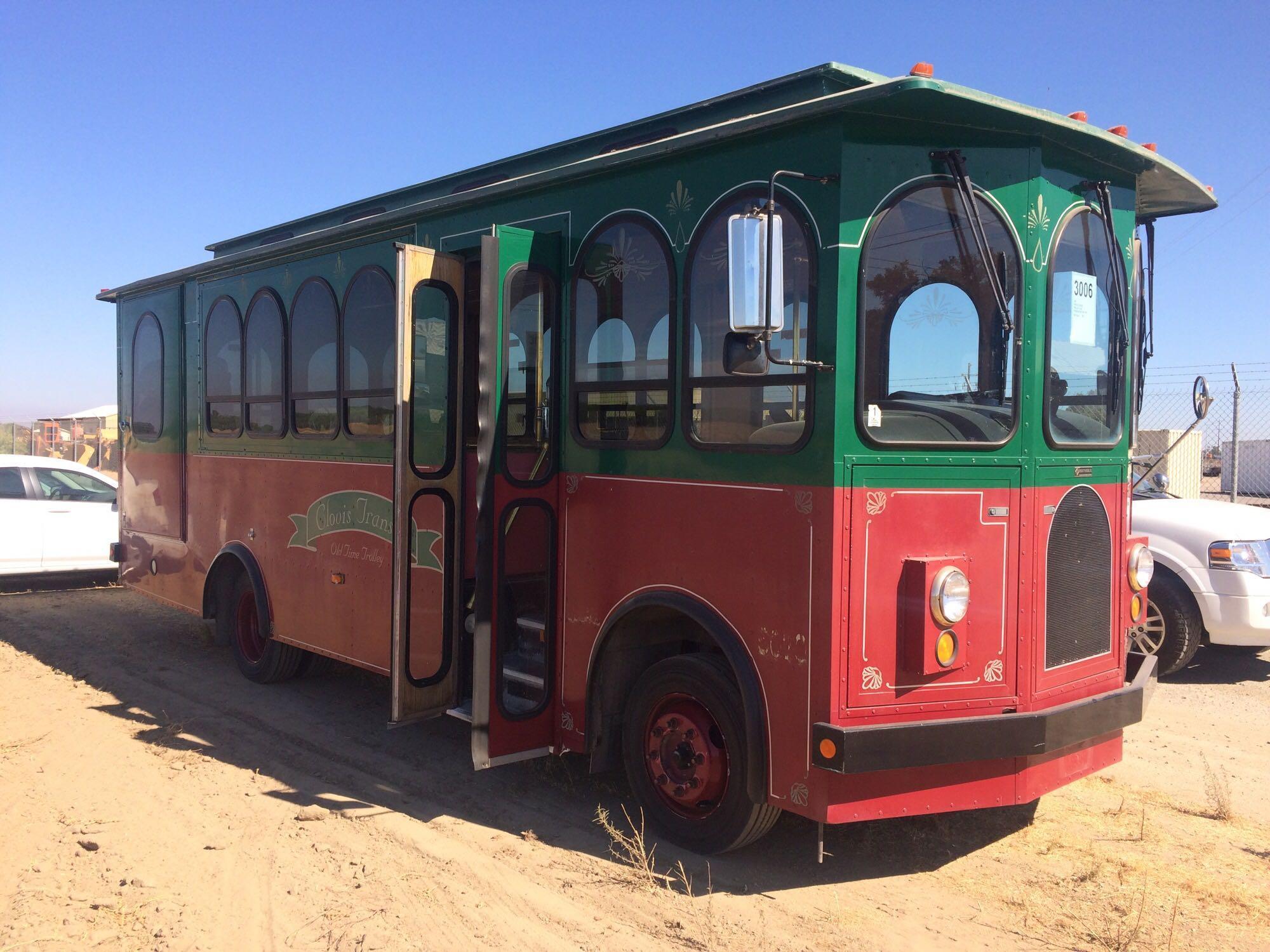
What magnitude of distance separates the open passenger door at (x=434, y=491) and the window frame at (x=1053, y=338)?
314cm

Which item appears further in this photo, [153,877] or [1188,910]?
[153,877]

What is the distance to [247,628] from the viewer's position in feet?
25.5

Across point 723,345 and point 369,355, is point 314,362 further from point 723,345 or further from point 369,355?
point 723,345

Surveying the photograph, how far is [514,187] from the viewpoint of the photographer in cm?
526

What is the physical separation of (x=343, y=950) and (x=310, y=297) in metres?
4.59

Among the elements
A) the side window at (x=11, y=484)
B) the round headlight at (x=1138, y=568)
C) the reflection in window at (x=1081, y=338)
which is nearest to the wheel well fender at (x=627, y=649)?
the reflection in window at (x=1081, y=338)

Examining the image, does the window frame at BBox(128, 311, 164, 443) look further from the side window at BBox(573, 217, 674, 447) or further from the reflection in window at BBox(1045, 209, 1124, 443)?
the reflection in window at BBox(1045, 209, 1124, 443)

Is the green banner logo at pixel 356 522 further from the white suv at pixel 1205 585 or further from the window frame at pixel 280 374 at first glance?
the white suv at pixel 1205 585

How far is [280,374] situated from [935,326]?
4952 millimetres

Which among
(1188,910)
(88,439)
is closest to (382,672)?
(1188,910)

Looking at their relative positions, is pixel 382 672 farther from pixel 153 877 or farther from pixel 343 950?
pixel 343 950

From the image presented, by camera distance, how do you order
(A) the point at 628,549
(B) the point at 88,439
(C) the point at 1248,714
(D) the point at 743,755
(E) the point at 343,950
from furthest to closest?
1. (B) the point at 88,439
2. (C) the point at 1248,714
3. (A) the point at 628,549
4. (D) the point at 743,755
5. (E) the point at 343,950

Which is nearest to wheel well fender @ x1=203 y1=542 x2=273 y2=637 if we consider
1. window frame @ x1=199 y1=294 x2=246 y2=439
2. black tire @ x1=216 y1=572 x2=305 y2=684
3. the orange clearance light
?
black tire @ x1=216 y1=572 x2=305 y2=684

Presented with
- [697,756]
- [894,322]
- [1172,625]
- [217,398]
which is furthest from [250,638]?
[1172,625]
